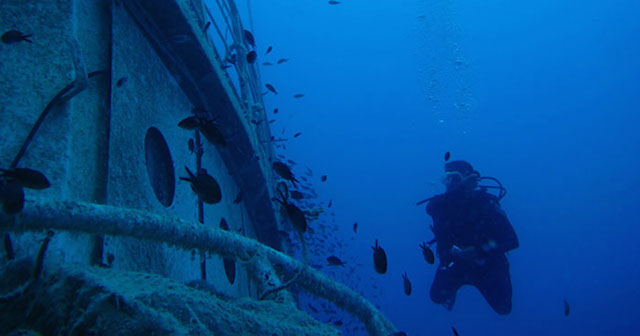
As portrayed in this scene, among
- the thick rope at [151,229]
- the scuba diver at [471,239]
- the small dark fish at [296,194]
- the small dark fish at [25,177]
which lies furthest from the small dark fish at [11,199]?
the scuba diver at [471,239]

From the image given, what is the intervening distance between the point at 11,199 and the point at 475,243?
9.14 metres

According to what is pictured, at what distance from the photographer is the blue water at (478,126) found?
77188mm

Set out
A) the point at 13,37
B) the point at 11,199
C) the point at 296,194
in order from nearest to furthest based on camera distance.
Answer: the point at 11,199 < the point at 13,37 < the point at 296,194

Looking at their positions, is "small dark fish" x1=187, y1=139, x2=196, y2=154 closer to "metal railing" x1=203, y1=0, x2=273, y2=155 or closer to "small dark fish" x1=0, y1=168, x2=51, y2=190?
"metal railing" x1=203, y1=0, x2=273, y2=155

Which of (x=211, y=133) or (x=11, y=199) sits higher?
(x=211, y=133)

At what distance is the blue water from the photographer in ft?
253

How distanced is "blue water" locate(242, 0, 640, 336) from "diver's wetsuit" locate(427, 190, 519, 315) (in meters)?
61.4

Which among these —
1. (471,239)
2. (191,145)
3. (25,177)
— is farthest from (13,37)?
(471,239)

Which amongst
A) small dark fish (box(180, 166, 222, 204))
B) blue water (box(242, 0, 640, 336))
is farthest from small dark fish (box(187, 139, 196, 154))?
blue water (box(242, 0, 640, 336))

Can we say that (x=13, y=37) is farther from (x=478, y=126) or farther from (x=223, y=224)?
(x=478, y=126)

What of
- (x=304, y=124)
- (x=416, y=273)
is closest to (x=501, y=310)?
(x=416, y=273)

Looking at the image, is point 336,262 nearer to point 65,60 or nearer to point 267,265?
point 267,265

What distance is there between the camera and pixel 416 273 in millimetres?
83812

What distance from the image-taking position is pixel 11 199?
1.51 metres
